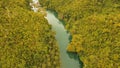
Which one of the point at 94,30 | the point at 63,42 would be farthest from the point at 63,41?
the point at 94,30

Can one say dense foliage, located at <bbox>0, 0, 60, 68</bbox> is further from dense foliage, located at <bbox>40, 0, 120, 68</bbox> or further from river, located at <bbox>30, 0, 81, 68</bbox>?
dense foliage, located at <bbox>40, 0, 120, 68</bbox>

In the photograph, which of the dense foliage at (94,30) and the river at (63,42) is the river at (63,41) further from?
the dense foliage at (94,30)

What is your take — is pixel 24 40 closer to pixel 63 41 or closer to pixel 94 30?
pixel 63 41

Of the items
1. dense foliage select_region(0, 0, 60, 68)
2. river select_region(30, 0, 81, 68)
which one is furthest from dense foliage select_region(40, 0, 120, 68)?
dense foliage select_region(0, 0, 60, 68)

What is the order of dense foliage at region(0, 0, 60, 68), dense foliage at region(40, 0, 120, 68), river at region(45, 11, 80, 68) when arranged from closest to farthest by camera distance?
dense foliage at region(0, 0, 60, 68) → dense foliage at region(40, 0, 120, 68) → river at region(45, 11, 80, 68)

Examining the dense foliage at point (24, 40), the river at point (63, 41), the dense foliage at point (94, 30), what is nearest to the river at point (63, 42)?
the river at point (63, 41)

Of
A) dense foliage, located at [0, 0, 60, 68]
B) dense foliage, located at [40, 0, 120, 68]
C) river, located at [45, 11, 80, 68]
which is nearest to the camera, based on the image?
dense foliage, located at [0, 0, 60, 68]

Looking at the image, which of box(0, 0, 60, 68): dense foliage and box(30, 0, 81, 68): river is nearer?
box(0, 0, 60, 68): dense foliage
